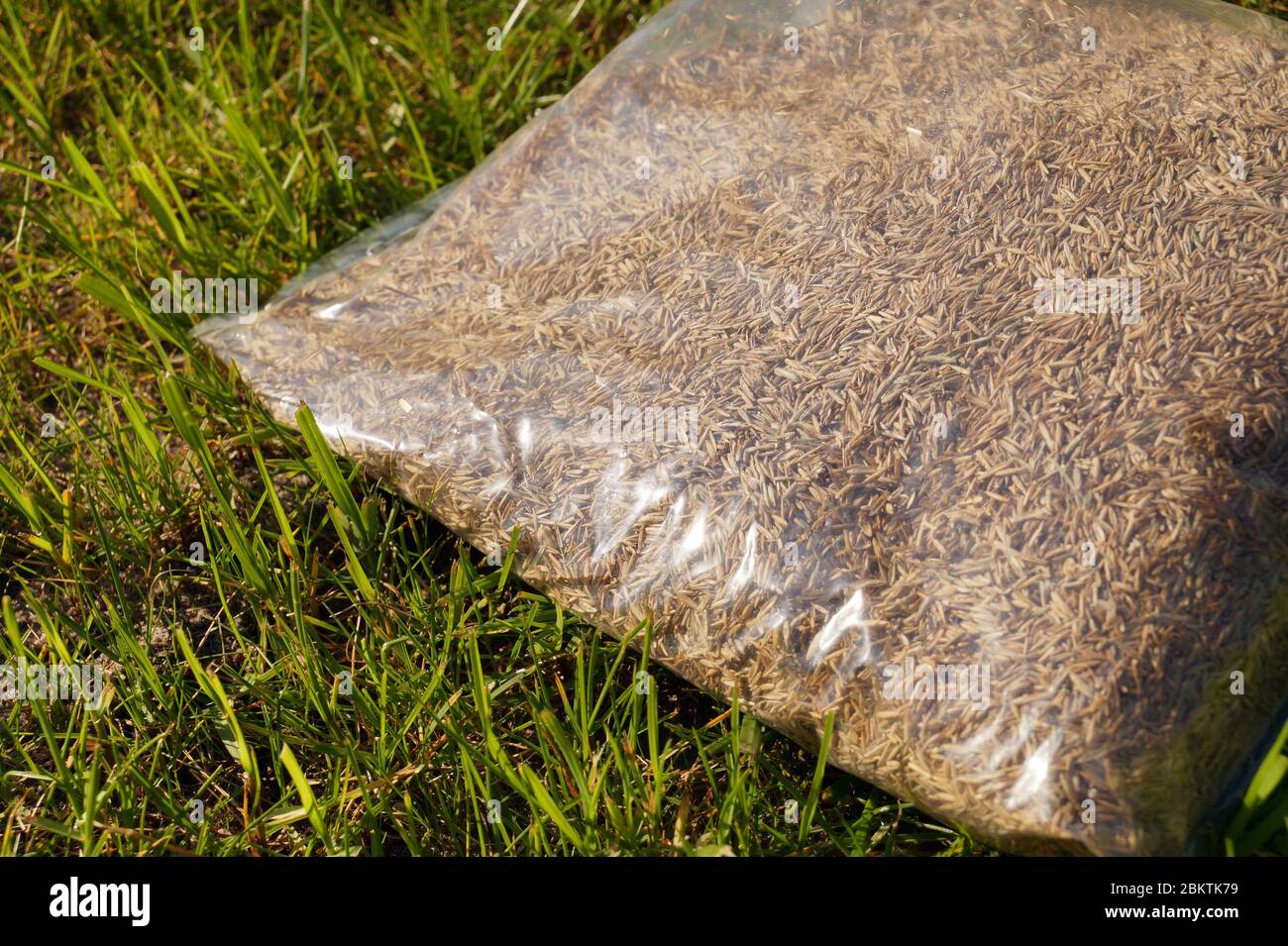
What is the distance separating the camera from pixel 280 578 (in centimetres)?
204

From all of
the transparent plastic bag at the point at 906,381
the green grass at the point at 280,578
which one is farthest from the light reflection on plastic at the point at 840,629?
the green grass at the point at 280,578

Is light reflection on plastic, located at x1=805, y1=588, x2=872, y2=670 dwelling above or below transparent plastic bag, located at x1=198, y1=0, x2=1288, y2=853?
below

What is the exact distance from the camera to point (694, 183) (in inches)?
76.3

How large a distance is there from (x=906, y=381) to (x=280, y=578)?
3.86 ft

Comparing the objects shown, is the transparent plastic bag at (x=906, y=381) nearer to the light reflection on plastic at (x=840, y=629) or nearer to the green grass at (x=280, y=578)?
the light reflection on plastic at (x=840, y=629)

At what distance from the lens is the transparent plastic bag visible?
1.49 m

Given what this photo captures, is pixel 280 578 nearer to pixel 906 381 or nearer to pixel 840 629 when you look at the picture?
pixel 840 629

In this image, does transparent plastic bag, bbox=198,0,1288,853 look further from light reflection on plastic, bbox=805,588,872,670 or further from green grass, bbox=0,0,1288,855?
green grass, bbox=0,0,1288,855

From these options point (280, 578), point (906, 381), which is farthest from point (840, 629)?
point (280, 578)

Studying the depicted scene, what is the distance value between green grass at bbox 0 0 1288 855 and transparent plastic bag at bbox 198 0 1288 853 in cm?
14

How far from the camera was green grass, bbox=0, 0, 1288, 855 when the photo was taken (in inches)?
68.8

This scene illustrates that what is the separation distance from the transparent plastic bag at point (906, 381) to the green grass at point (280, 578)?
0.14 m

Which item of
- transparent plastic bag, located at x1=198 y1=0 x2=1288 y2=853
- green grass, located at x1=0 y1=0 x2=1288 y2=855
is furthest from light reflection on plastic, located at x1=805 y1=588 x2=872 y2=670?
green grass, located at x1=0 y1=0 x2=1288 y2=855

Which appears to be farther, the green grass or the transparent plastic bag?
the green grass
